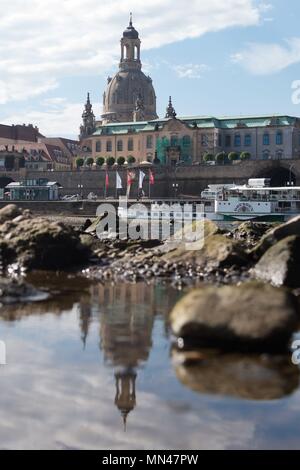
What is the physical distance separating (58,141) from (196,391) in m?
144

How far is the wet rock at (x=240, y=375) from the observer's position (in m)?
14.6

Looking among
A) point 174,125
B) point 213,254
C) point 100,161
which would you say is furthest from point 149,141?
point 213,254

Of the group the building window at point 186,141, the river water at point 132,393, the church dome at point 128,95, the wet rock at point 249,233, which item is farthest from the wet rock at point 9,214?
the church dome at point 128,95

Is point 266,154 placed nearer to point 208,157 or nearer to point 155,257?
point 208,157

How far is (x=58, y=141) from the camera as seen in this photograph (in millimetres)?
154750

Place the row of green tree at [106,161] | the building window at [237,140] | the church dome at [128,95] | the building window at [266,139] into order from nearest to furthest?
the row of green tree at [106,161] < the building window at [266,139] < the building window at [237,140] < the church dome at [128,95]

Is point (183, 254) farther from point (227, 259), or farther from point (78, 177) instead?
point (78, 177)

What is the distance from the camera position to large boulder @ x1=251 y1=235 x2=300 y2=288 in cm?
2934

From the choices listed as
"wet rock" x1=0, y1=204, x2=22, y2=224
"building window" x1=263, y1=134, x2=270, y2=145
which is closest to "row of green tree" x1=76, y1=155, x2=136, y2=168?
"building window" x1=263, y1=134, x2=270, y2=145

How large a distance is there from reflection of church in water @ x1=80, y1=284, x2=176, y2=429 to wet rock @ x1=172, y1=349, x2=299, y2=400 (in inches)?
50.8

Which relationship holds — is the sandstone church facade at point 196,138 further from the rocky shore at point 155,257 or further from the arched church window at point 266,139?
the rocky shore at point 155,257

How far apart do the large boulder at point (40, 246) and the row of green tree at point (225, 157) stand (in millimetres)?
67230

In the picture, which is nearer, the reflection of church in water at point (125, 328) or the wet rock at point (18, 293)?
the reflection of church in water at point (125, 328)
